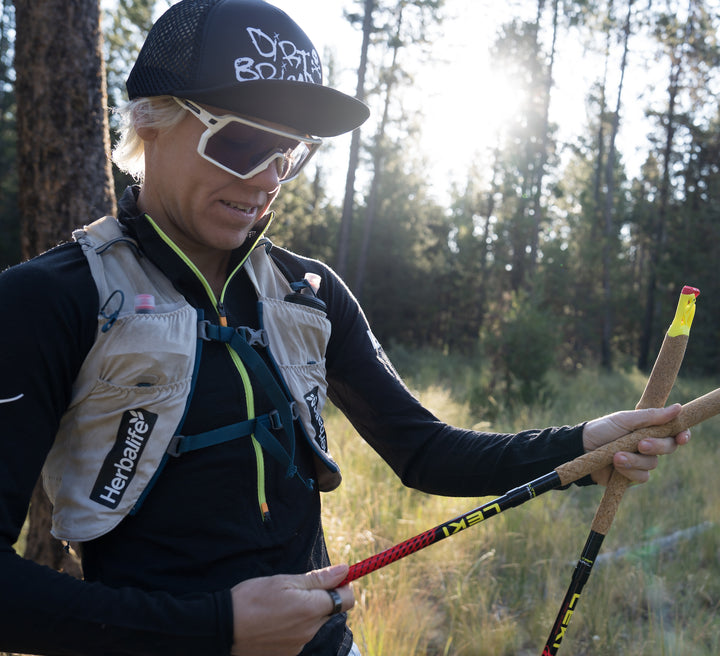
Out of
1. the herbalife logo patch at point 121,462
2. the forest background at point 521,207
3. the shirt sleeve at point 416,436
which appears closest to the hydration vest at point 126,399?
the herbalife logo patch at point 121,462

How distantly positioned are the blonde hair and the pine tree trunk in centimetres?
197

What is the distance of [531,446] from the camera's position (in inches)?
72.6

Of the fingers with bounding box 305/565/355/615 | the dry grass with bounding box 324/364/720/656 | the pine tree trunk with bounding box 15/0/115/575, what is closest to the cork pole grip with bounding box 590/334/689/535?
the fingers with bounding box 305/565/355/615

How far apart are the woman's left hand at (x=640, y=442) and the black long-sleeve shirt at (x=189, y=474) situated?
53mm

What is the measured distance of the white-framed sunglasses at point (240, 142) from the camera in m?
1.54

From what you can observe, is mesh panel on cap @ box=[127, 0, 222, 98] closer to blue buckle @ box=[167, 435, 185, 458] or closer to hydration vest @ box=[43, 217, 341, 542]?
hydration vest @ box=[43, 217, 341, 542]

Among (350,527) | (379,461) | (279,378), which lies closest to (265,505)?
(279,378)

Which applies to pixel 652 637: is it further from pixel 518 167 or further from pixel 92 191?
pixel 518 167

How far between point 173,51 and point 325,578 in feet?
4.29

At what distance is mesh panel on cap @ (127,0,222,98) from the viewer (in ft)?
5.05

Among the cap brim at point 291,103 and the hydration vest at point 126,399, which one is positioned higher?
the cap brim at point 291,103

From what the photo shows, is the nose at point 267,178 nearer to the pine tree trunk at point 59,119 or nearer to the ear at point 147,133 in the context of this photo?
the ear at point 147,133

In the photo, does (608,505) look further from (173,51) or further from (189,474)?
(173,51)

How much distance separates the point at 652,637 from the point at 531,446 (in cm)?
224
